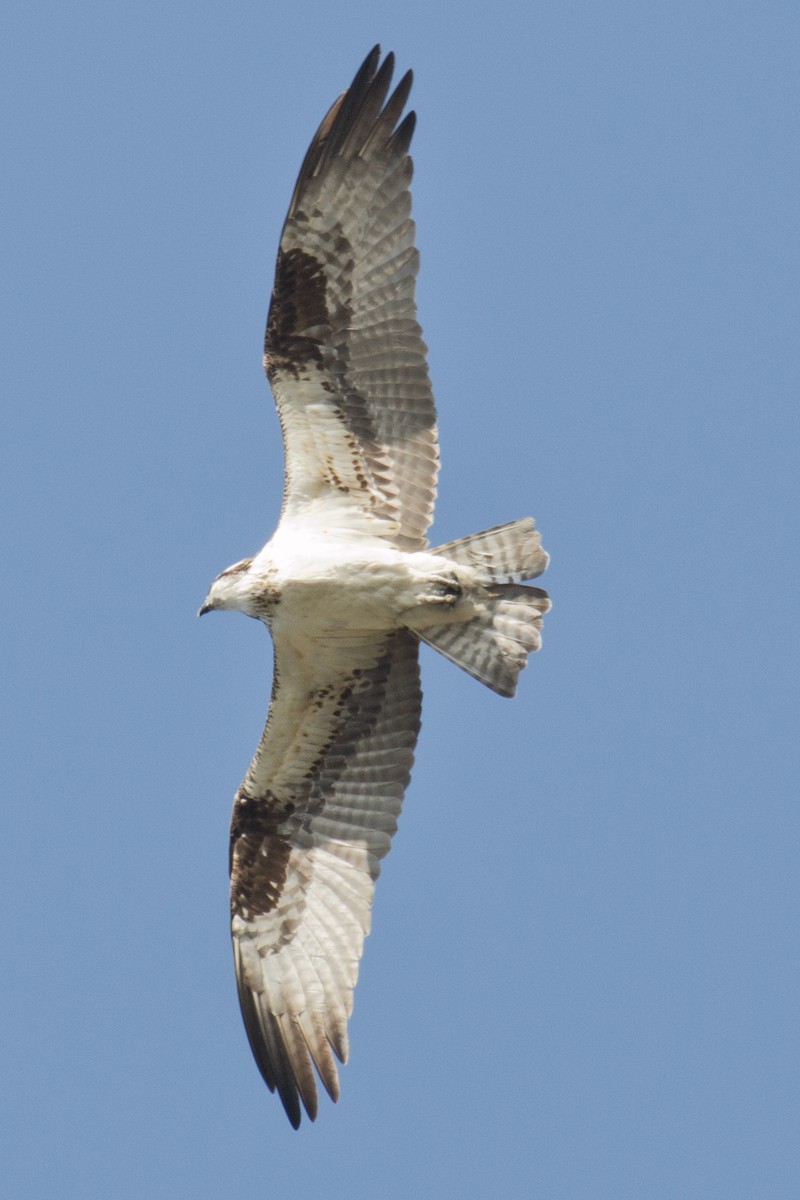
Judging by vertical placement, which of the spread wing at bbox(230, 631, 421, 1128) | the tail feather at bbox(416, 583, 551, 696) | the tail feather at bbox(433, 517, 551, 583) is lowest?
the spread wing at bbox(230, 631, 421, 1128)

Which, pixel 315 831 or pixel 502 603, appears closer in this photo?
pixel 502 603

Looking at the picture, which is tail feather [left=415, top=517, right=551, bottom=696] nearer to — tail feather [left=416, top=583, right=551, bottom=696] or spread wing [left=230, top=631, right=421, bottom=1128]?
tail feather [left=416, top=583, right=551, bottom=696]

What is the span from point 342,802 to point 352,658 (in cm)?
85

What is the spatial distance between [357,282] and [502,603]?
75.5 inches

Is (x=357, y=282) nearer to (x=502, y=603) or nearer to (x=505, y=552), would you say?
(x=505, y=552)

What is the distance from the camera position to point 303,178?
12320mm

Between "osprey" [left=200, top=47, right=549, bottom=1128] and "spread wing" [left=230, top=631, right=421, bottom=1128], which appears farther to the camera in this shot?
"spread wing" [left=230, top=631, right=421, bottom=1128]

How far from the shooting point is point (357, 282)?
1233 cm

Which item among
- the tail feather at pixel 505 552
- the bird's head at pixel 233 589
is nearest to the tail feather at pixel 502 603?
the tail feather at pixel 505 552

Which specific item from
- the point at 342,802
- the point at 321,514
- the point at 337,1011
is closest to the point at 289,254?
the point at 321,514

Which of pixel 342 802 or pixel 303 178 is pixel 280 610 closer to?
pixel 342 802

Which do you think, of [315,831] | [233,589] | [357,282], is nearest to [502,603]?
[233,589]

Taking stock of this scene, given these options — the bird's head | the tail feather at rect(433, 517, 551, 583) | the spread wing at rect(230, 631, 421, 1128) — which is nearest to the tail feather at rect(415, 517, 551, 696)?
the tail feather at rect(433, 517, 551, 583)

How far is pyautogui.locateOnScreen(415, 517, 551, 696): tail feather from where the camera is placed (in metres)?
12.3
